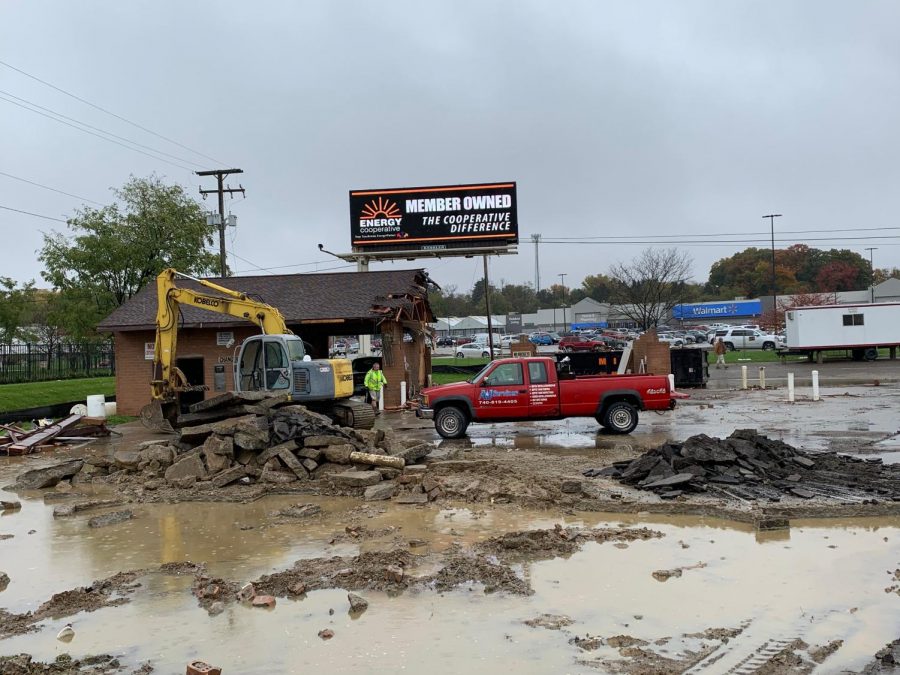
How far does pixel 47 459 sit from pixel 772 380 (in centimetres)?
2786

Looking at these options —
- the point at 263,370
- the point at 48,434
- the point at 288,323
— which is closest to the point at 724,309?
the point at 288,323

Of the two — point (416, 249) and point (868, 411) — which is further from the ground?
point (416, 249)

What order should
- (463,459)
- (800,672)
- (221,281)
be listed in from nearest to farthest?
(800,672) → (463,459) → (221,281)

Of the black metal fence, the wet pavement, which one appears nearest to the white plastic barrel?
the wet pavement

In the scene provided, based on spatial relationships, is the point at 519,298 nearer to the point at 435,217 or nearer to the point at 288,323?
the point at 435,217

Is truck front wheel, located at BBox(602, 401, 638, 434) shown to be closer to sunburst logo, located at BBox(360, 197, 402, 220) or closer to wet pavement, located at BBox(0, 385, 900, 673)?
wet pavement, located at BBox(0, 385, 900, 673)

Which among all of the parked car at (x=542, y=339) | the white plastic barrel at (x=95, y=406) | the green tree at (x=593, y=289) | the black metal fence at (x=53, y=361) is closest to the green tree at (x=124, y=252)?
the black metal fence at (x=53, y=361)

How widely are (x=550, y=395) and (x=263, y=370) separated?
6670mm

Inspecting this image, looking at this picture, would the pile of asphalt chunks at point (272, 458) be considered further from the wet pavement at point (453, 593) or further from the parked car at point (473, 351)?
the parked car at point (473, 351)

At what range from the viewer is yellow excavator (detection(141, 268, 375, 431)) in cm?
1825

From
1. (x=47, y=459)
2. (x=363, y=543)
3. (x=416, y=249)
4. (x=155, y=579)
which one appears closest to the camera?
(x=155, y=579)

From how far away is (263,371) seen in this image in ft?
60.0

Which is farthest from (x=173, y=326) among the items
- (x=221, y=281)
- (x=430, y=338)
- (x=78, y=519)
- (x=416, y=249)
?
(x=416, y=249)

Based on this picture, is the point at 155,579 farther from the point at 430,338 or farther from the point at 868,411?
the point at 430,338
